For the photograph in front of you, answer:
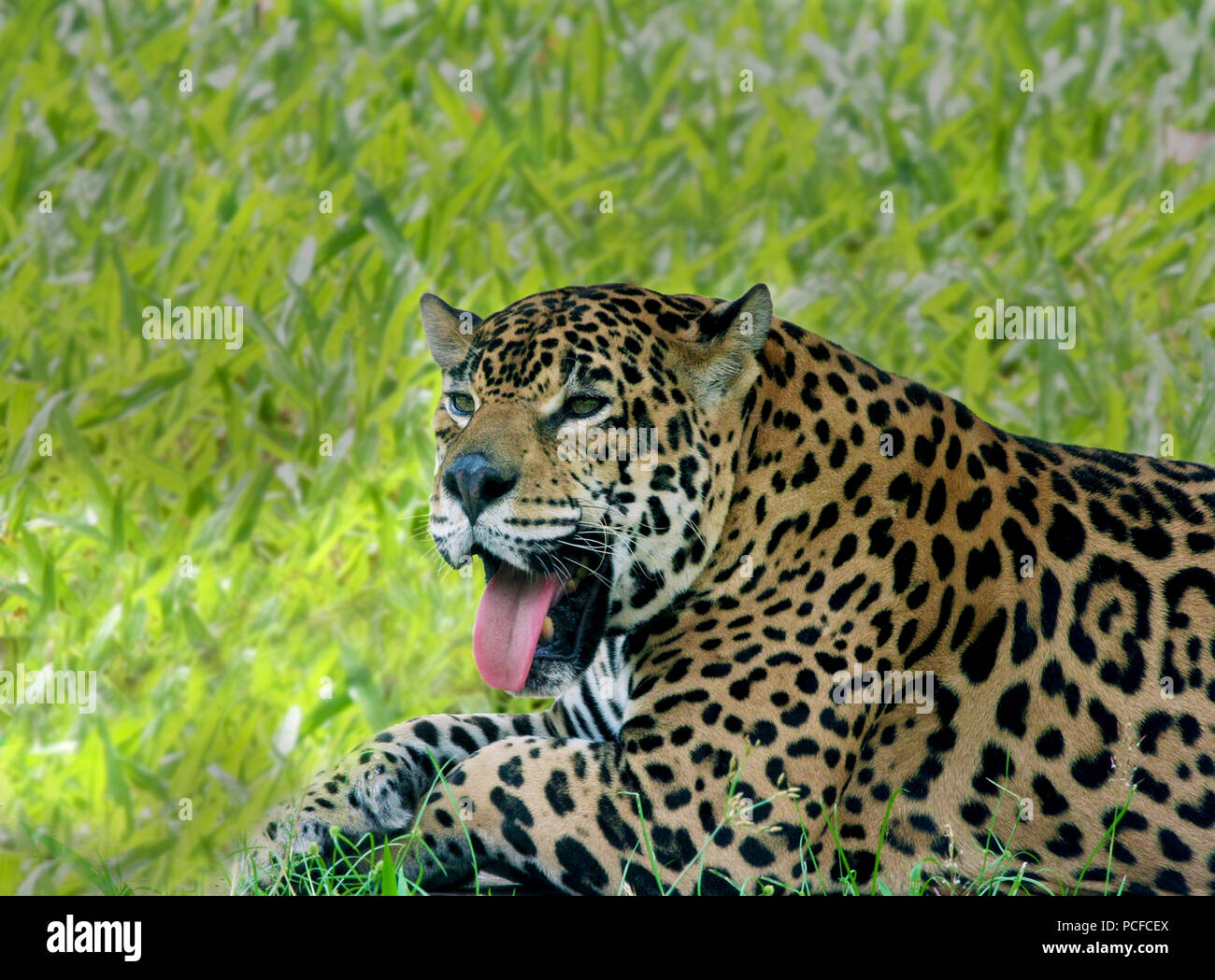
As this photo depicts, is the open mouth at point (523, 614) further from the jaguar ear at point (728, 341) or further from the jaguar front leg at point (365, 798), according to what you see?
the jaguar ear at point (728, 341)

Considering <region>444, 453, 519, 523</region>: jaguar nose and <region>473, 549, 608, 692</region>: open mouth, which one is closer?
<region>444, 453, 519, 523</region>: jaguar nose

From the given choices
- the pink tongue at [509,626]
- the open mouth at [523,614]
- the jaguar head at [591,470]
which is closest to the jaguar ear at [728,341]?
the jaguar head at [591,470]

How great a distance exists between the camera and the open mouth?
5559mm

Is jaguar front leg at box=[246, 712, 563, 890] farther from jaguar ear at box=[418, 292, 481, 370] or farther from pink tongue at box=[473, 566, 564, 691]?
jaguar ear at box=[418, 292, 481, 370]

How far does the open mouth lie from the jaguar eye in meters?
0.48

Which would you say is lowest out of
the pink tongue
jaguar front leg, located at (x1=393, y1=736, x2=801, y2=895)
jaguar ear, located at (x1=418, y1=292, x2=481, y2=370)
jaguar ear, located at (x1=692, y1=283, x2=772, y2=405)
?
jaguar front leg, located at (x1=393, y1=736, x2=801, y2=895)

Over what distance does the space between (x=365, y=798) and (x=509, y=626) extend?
872 millimetres

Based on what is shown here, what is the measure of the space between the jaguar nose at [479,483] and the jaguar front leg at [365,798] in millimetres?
1012

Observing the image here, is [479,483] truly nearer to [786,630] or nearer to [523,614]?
[523,614]

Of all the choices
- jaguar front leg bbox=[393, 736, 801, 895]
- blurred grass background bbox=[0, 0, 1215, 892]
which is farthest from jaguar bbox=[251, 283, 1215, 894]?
blurred grass background bbox=[0, 0, 1215, 892]

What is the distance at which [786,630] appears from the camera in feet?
18.0

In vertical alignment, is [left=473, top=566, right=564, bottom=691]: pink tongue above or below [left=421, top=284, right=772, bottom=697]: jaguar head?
below

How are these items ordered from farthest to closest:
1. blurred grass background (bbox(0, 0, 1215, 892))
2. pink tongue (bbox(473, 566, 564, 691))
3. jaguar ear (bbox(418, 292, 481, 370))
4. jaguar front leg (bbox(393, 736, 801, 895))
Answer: blurred grass background (bbox(0, 0, 1215, 892)), jaguar ear (bbox(418, 292, 481, 370)), pink tongue (bbox(473, 566, 564, 691)), jaguar front leg (bbox(393, 736, 801, 895))
